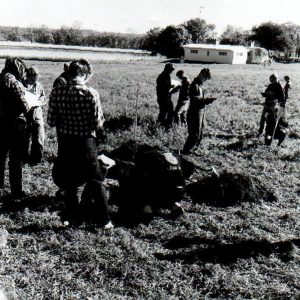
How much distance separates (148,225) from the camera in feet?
16.7

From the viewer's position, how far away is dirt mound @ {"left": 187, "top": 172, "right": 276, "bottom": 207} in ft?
19.8

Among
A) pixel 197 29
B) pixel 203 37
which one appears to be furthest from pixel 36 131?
pixel 203 37

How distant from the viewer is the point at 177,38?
71250 millimetres

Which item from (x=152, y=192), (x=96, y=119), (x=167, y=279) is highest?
(x=96, y=119)

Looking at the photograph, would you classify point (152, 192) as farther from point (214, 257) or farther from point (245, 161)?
point (245, 161)

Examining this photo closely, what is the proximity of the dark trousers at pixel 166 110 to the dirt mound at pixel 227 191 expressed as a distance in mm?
4581

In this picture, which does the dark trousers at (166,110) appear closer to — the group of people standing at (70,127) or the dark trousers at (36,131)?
the dark trousers at (36,131)

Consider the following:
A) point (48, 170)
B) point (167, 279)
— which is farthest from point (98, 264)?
point (48, 170)

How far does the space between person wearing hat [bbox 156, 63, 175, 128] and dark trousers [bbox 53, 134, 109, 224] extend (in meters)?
5.98

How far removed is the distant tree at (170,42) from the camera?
7101 centimetres

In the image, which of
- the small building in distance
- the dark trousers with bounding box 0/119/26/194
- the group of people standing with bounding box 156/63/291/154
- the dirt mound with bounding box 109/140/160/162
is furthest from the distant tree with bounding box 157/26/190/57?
the dark trousers with bounding box 0/119/26/194

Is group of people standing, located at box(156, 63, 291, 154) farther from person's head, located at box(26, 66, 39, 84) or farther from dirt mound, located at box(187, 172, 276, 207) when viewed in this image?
person's head, located at box(26, 66, 39, 84)

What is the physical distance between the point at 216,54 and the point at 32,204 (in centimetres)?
5892

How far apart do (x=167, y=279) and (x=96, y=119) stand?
183 centimetres
